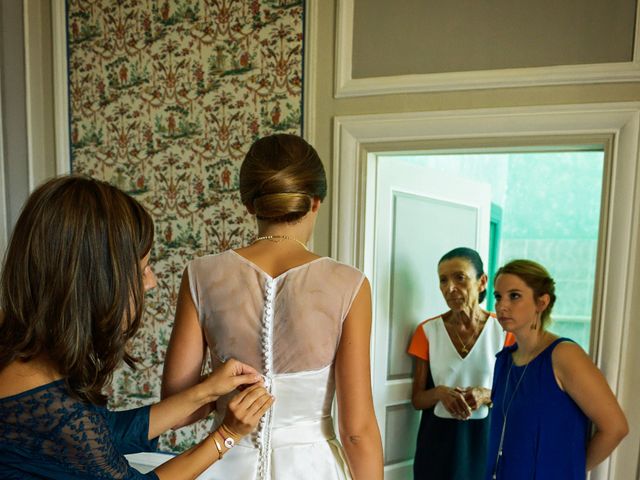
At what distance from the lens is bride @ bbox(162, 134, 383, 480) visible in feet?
3.33

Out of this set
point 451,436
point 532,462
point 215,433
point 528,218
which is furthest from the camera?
point 528,218

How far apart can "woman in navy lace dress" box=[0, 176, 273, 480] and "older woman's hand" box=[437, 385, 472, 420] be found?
5.14 ft

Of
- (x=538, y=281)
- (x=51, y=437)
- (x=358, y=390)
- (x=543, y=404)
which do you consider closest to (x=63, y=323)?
(x=51, y=437)

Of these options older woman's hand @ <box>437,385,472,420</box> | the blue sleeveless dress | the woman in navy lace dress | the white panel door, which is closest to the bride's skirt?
the woman in navy lace dress

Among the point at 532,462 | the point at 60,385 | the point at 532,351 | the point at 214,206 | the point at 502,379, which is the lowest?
the point at 532,462

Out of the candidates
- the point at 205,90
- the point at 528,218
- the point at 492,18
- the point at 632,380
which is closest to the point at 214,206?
the point at 205,90

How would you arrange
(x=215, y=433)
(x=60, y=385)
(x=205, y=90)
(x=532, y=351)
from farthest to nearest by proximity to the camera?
(x=205, y=90)
(x=532, y=351)
(x=215, y=433)
(x=60, y=385)

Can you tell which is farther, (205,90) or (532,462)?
(205,90)

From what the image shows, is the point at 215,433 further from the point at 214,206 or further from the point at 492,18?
the point at 492,18

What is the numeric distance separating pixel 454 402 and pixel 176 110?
1.70m

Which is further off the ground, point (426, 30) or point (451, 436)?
point (426, 30)

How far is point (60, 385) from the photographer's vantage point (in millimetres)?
795

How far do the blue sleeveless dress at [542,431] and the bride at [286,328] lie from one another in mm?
686

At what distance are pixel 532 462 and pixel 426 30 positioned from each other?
1.47 meters
